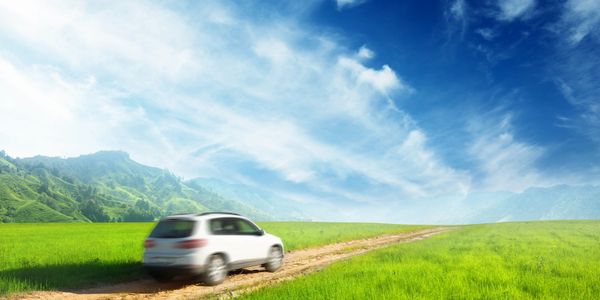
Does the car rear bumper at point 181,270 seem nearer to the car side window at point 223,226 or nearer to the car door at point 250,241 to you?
the car side window at point 223,226

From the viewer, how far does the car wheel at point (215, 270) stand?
1276 cm

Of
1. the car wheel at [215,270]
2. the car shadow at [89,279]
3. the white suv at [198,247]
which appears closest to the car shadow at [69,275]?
the car shadow at [89,279]

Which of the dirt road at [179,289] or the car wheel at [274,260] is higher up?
the car wheel at [274,260]

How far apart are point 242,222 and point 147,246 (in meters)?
3.35

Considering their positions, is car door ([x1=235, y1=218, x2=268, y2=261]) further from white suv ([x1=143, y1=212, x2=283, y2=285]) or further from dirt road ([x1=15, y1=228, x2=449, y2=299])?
dirt road ([x1=15, y1=228, x2=449, y2=299])

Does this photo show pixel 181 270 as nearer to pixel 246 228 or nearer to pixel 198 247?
pixel 198 247

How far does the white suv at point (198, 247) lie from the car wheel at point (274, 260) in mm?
1191

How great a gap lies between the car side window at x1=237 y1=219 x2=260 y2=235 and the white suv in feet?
0.09

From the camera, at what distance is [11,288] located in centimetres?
1153

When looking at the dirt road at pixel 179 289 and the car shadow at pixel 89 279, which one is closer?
the dirt road at pixel 179 289

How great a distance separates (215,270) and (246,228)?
2.47 metres

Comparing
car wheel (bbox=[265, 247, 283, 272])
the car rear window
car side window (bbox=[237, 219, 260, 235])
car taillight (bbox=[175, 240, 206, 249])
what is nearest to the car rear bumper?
car taillight (bbox=[175, 240, 206, 249])

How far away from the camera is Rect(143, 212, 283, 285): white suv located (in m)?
12.4

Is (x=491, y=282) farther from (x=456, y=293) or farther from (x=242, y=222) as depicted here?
(x=242, y=222)
